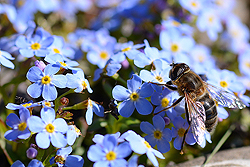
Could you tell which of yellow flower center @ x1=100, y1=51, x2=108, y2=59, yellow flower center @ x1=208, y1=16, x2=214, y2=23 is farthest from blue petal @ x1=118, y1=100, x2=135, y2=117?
yellow flower center @ x1=208, y1=16, x2=214, y2=23

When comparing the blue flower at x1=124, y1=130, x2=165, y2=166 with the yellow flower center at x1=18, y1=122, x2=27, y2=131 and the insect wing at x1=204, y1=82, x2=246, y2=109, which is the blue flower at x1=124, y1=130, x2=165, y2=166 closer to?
the yellow flower center at x1=18, y1=122, x2=27, y2=131

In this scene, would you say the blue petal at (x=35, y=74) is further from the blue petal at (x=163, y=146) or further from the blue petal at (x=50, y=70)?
the blue petal at (x=163, y=146)

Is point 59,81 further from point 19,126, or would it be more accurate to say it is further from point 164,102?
point 164,102

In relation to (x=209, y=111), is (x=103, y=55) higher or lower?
lower

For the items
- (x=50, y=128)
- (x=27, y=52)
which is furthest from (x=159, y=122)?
(x=27, y=52)

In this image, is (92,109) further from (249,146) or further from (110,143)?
(249,146)
